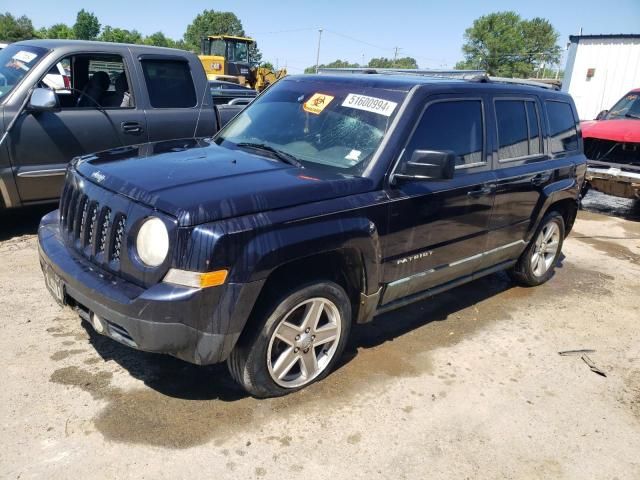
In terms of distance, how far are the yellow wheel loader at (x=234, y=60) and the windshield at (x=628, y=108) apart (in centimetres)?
1562

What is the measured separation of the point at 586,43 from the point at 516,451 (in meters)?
15.5

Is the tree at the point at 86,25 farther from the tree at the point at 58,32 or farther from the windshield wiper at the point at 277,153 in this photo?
the windshield wiper at the point at 277,153

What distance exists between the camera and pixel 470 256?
13.4 feet

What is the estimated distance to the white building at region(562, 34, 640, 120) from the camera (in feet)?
46.6

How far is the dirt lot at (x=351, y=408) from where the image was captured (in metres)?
2.62

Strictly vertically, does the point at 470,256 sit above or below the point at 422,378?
above

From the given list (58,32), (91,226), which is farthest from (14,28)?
(91,226)

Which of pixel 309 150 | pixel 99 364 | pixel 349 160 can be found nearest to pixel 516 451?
pixel 349 160

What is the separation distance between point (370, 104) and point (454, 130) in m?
0.68

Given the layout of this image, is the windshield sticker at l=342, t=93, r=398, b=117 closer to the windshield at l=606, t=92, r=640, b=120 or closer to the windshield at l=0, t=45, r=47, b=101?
the windshield at l=0, t=45, r=47, b=101

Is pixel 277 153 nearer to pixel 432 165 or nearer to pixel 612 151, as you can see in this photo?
pixel 432 165

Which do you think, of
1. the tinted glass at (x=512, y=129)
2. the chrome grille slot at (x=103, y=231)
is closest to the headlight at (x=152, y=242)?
the chrome grille slot at (x=103, y=231)

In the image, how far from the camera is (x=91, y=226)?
2932 mm

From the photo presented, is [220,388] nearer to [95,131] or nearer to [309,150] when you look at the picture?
[309,150]
